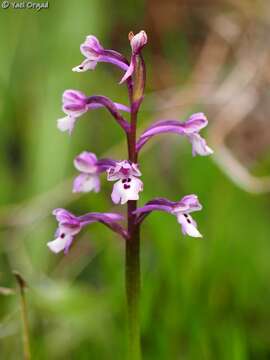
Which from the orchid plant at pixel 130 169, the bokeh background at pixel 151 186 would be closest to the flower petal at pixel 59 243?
the orchid plant at pixel 130 169

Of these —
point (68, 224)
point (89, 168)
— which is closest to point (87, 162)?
point (89, 168)

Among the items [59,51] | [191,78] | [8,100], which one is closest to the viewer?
[8,100]

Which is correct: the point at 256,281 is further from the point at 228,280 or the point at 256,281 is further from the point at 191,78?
the point at 191,78

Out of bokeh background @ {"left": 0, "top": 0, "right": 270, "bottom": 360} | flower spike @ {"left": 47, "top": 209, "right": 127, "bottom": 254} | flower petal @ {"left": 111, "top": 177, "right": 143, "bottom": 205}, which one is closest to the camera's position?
flower petal @ {"left": 111, "top": 177, "right": 143, "bottom": 205}

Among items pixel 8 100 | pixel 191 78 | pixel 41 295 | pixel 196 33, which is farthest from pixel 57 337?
pixel 196 33

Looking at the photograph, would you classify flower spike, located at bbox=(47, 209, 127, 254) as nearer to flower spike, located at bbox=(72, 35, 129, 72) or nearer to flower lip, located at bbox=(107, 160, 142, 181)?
flower lip, located at bbox=(107, 160, 142, 181)

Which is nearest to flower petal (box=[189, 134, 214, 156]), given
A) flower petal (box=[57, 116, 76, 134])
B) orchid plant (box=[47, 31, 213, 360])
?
orchid plant (box=[47, 31, 213, 360])

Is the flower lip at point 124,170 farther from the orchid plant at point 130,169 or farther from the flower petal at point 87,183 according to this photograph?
the flower petal at point 87,183
